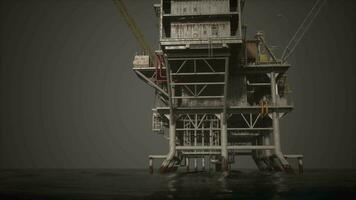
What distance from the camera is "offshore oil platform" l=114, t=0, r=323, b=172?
35.2m

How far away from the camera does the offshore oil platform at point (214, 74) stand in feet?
116

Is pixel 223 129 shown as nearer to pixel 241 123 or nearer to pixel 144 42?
pixel 241 123

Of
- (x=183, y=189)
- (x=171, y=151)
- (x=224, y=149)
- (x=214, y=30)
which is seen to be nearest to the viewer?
(x=183, y=189)

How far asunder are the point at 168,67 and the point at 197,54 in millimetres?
3727

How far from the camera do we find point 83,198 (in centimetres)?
1263

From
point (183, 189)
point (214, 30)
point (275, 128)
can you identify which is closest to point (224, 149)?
point (275, 128)

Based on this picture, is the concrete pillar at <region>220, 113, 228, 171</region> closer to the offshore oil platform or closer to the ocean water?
the offshore oil platform

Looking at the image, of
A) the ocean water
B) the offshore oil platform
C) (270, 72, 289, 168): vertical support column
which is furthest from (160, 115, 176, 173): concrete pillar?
the ocean water

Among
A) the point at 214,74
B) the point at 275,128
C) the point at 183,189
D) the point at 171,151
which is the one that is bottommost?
the point at 183,189

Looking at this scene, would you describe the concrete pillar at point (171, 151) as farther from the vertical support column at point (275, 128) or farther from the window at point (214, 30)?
the vertical support column at point (275, 128)

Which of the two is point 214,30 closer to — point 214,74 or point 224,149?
point 214,74

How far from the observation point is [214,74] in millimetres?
36656

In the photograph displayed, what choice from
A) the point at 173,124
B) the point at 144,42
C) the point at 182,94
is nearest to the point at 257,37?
the point at 182,94

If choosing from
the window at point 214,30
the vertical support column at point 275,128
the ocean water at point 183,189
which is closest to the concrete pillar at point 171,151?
the window at point 214,30
